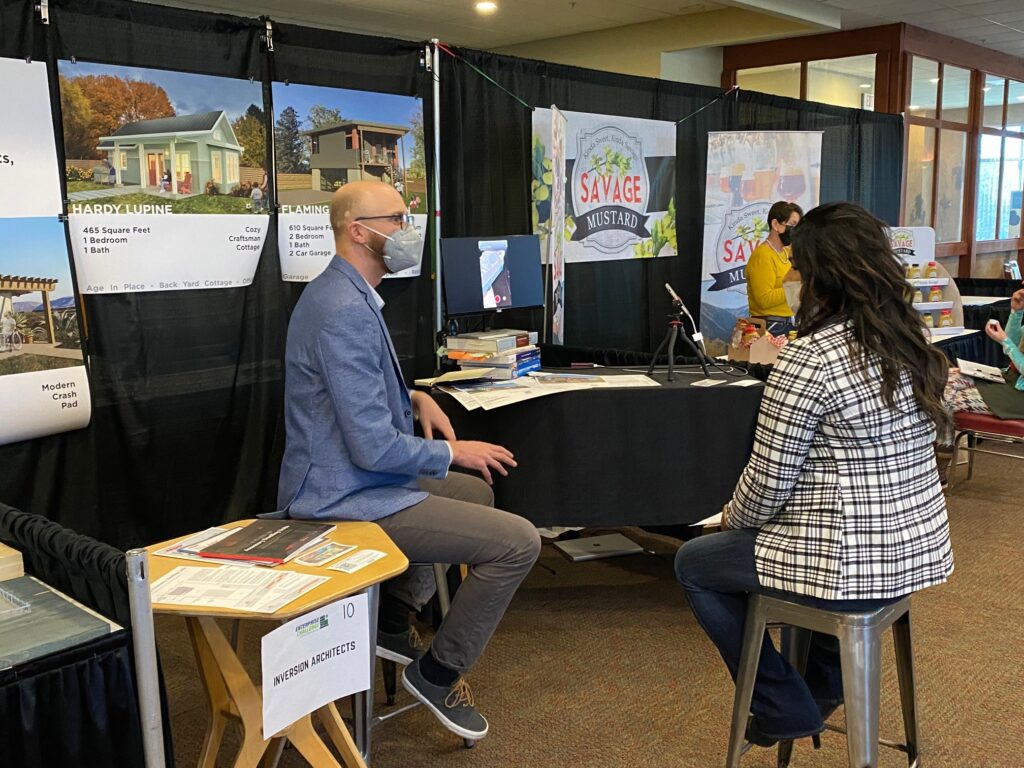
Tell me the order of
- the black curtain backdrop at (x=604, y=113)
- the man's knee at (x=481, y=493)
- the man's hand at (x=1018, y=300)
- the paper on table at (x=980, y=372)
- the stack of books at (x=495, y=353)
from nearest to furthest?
the man's knee at (x=481, y=493), the stack of books at (x=495, y=353), the black curtain backdrop at (x=604, y=113), the man's hand at (x=1018, y=300), the paper on table at (x=980, y=372)

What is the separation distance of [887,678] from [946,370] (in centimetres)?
132

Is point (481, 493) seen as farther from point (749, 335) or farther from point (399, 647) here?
point (749, 335)

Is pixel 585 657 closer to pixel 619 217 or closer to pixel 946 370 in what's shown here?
pixel 946 370

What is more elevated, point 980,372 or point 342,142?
point 342,142

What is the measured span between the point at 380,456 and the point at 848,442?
3.32 feet

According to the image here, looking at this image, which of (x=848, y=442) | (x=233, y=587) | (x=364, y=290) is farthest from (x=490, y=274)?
(x=233, y=587)

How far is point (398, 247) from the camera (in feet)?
8.01

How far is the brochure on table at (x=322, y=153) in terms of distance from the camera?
3.51 m

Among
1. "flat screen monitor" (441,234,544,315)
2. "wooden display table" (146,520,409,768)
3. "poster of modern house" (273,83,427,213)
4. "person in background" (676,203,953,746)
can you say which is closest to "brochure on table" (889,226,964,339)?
"flat screen monitor" (441,234,544,315)

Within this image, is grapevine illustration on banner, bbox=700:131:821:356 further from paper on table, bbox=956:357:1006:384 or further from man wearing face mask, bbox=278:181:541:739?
man wearing face mask, bbox=278:181:541:739

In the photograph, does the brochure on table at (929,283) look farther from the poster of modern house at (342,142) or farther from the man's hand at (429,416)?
the man's hand at (429,416)

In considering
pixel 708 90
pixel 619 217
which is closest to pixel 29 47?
pixel 619 217

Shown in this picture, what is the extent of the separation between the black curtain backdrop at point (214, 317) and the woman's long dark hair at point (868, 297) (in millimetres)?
2148

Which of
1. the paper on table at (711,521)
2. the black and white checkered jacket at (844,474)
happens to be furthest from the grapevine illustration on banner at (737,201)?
the black and white checkered jacket at (844,474)
